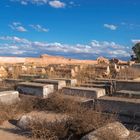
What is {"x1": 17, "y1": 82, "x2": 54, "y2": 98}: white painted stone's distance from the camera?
10.1 meters

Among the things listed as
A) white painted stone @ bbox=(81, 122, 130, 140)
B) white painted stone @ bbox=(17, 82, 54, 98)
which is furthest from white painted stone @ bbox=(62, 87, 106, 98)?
white painted stone @ bbox=(81, 122, 130, 140)

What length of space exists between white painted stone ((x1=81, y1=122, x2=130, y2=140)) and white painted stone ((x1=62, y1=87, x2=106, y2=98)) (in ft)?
9.26

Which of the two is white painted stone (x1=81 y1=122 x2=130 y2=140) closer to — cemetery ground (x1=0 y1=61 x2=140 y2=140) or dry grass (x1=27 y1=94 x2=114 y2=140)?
cemetery ground (x1=0 y1=61 x2=140 y2=140)

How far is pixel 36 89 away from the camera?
33.9 feet

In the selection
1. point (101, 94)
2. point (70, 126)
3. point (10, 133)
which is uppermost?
point (101, 94)

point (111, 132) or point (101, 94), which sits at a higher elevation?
point (101, 94)

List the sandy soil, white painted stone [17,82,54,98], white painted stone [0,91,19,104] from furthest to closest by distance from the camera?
1. white painted stone [17,82,54,98]
2. white painted stone [0,91,19,104]
3. the sandy soil

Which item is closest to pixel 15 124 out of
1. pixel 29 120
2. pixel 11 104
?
pixel 29 120

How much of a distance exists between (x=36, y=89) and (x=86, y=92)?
1798mm

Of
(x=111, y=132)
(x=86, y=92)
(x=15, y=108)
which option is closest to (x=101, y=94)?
(x=86, y=92)

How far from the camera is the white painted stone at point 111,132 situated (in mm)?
6078

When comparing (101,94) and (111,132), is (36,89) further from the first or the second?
(111,132)

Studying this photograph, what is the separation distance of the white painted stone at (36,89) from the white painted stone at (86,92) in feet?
1.65

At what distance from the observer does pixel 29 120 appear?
735 centimetres
